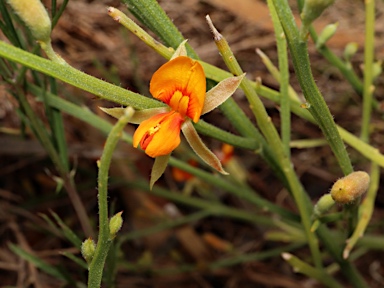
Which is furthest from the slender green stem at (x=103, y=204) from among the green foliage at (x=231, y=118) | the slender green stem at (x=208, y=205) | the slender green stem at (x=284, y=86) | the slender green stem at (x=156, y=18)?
the slender green stem at (x=208, y=205)

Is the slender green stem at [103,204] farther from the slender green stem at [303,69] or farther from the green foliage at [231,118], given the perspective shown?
the slender green stem at [303,69]

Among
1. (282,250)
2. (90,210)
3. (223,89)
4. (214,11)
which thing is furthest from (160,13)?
(90,210)

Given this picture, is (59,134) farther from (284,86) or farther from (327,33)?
(327,33)

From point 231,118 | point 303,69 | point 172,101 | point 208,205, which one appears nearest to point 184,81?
point 172,101

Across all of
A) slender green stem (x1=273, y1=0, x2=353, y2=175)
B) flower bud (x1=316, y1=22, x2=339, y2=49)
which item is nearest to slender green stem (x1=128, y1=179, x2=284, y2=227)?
flower bud (x1=316, y1=22, x2=339, y2=49)

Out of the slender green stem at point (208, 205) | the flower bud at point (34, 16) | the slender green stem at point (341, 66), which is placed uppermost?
the flower bud at point (34, 16)

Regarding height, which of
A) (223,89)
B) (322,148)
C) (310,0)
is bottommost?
(322,148)

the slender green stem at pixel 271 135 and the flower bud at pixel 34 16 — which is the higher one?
the flower bud at pixel 34 16

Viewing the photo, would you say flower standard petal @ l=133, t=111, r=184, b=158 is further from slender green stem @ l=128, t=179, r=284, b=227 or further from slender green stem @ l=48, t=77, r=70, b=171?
slender green stem @ l=128, t=179, r=284, b=227

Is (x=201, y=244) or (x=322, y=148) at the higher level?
(x=322, y=148)

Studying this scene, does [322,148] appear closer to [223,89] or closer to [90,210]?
[90,210]
